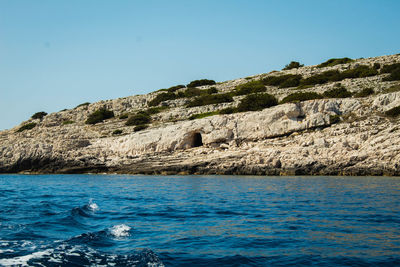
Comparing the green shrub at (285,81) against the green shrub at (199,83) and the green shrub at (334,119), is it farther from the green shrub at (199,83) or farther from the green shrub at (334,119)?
the green shrub at (334,119)

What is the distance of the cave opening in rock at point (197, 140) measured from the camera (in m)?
34.7

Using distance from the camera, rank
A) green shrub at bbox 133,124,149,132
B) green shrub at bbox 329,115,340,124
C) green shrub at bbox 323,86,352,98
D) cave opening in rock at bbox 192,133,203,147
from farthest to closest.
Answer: green shrub at bbox 133,124,149,132
cave opening in rock at bbox 192,133,203,147
green shrub at bbox 323,86,352,98
green shrub at bbox 329,115,340,124

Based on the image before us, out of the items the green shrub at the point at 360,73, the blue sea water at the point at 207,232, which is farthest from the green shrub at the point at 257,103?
the blue sea water at the point at 207,232

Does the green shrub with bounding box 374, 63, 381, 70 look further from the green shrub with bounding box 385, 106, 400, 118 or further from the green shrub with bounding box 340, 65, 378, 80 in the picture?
the green shrub with bounding box 385, 106, 400, 118

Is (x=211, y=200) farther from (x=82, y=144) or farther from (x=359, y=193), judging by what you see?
(x=82, y=144)

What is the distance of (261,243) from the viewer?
717cm

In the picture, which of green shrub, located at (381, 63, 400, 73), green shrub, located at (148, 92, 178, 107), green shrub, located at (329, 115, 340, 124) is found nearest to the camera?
green shrub, located at (329, 115, 340, 124)

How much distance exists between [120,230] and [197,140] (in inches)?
1062

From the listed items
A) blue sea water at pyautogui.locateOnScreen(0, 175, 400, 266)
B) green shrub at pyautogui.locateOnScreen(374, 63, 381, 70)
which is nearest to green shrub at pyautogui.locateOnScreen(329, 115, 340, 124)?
blue sea water at pyautogui.locateOnScreen(0, 175, 400, 266)

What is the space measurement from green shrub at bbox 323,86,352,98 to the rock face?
4.21 feet

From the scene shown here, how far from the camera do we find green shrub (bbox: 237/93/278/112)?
3512 cm

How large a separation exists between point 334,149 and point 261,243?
20.4 metres

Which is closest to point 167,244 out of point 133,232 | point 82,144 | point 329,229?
point 133,232

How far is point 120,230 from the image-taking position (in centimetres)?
853
